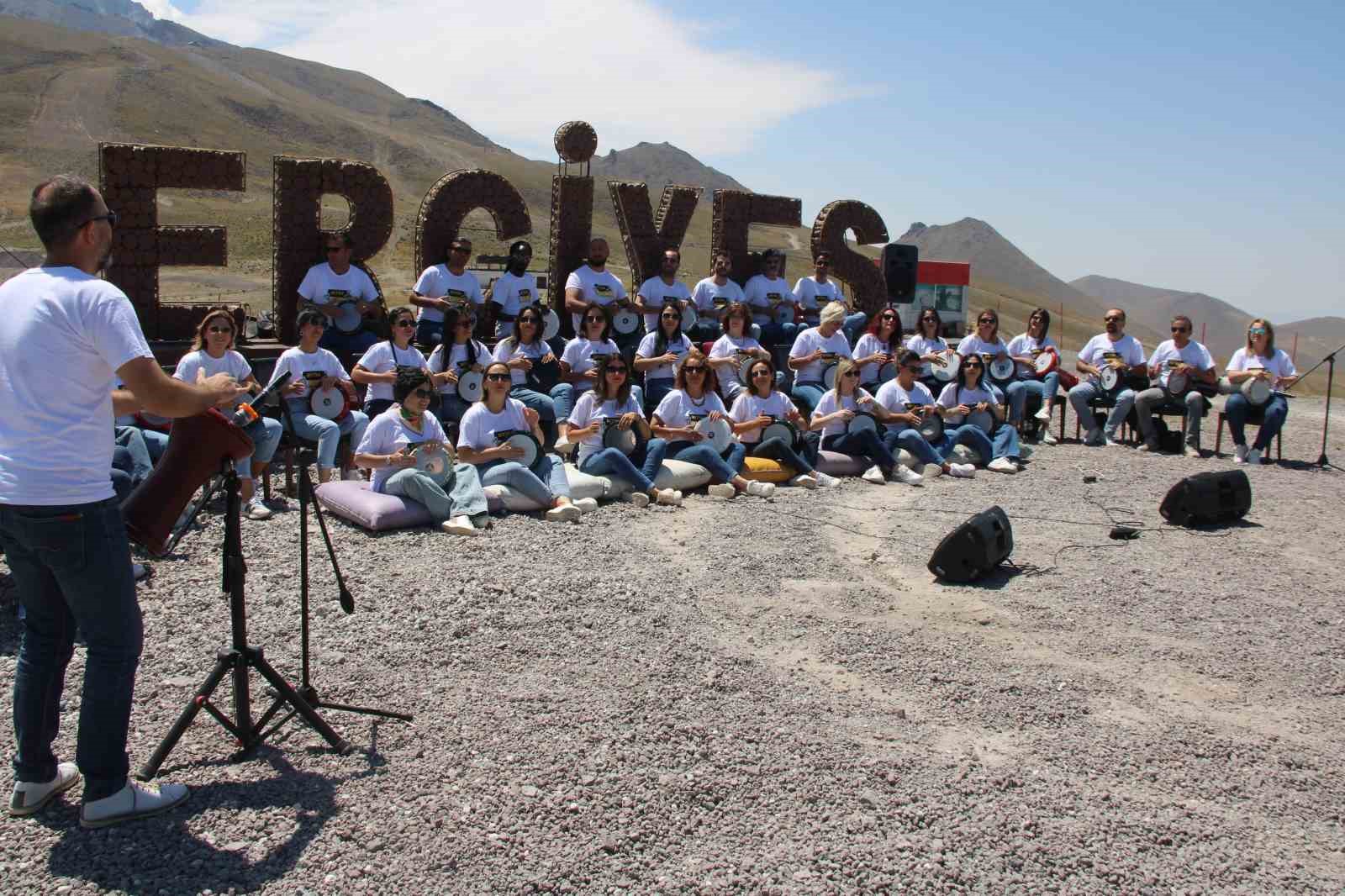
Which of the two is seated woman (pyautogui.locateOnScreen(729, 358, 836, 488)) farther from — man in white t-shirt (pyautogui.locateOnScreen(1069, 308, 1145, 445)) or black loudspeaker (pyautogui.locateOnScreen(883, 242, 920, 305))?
black loudspeaker (pyautogui.locateOnScreen(883, 242, 920, 305))

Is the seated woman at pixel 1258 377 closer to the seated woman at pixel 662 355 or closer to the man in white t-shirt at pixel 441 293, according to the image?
the seated woman at pixel 662 355

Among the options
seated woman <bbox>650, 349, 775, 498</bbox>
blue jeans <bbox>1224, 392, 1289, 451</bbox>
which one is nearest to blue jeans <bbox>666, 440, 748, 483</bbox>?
seated woman <bbox>650, 349, 775, 498</bbox>

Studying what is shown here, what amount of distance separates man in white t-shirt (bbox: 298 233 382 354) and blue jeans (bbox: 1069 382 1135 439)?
297 inches

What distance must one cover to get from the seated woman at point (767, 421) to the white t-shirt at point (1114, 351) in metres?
4.36

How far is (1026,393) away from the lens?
41.3 feet

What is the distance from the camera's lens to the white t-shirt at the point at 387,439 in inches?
316

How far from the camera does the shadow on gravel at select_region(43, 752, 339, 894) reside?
140 inches

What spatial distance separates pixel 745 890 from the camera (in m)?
3.61

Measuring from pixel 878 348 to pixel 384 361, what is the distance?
17.0 ft

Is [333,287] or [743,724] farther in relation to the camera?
[333,287]

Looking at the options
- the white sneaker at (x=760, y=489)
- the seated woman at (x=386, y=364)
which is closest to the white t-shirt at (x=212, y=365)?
the seated woman at (x=386, y=364)

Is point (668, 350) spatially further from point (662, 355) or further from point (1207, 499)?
point (1207, 499)

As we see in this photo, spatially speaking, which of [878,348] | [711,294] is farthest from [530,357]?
[878,348]

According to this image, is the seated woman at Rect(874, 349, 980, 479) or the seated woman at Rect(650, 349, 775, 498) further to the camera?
the seated woman at Rect(874, 349, 980, 479)
